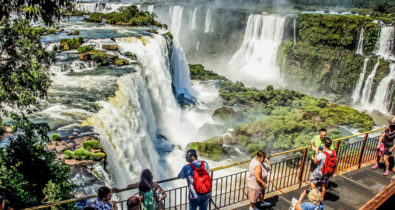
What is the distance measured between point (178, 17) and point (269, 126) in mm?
30884

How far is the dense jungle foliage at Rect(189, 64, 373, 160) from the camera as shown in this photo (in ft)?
57.2

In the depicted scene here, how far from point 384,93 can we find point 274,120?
46.1 ft

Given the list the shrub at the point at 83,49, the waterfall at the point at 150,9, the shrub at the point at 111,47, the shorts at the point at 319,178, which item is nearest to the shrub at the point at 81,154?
the shorts at the point at 319,178

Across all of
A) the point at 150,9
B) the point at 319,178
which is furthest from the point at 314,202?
the point at 150,9

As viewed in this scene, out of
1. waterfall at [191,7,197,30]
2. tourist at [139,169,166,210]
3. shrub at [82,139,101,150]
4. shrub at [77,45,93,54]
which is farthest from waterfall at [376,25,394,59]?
tourist at [139,169,166,210]

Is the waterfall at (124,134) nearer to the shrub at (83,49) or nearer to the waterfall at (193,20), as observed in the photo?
the shrub at (83,49)

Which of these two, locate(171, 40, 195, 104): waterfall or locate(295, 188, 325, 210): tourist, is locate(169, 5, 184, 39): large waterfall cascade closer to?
locate(171, 40, 195, 104): waterfall

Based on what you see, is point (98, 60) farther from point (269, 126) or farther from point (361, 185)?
point (361, 185)

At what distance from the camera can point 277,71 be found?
37156mm

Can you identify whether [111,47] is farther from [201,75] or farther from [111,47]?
[201,75]

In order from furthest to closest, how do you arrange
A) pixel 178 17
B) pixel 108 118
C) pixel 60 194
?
pixel 178 17
pixel 108 118
pixel 60 194

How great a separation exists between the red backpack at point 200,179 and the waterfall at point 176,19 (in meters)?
42.1

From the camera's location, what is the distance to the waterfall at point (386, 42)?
95.0 feet

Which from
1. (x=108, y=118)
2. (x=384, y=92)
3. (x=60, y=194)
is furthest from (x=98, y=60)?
(x=384, y=92)
